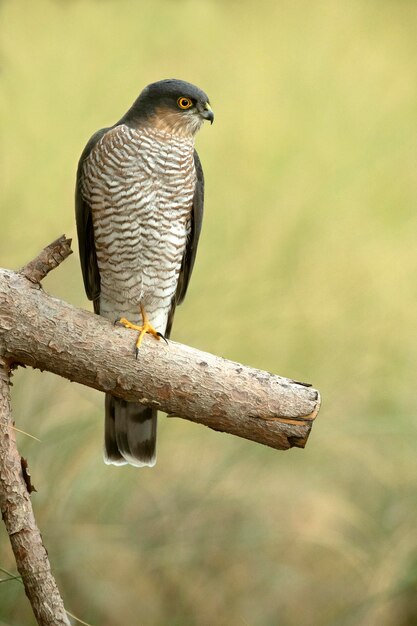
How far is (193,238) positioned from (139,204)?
29 cm

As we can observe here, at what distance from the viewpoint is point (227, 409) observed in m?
2.16

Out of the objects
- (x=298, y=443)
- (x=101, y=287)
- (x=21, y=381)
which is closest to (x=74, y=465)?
(x=21, y=381)

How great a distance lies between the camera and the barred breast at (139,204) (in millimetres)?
2451

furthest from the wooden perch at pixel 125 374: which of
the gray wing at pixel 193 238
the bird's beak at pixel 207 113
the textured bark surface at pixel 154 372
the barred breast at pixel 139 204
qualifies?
the bird's beak at pixel 207 113

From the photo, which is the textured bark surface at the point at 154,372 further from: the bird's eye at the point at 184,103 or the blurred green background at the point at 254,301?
the blurred green background at the point at 254,301

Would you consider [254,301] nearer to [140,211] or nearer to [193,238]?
[193,238]

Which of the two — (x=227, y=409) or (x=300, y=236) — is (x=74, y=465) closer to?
(x=227, y=409)

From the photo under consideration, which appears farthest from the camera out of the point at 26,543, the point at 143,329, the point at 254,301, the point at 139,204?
the point at 254,301

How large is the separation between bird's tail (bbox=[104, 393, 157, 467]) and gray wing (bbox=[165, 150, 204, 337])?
35 cm

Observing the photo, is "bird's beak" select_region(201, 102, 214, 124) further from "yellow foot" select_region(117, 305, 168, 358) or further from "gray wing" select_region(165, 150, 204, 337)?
"yellow foot" select_region(117, 305, 168, 358)

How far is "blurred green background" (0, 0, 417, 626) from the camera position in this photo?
11.8 ft

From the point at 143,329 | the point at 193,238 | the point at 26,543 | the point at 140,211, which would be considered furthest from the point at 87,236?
the point at 26,543

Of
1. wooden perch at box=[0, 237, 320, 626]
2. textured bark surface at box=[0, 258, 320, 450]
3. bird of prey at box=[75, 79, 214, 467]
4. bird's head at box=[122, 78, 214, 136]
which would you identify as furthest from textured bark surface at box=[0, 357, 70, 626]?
bird's head at box=[122, 78, 214, 136]

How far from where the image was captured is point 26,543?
80.0 inches
